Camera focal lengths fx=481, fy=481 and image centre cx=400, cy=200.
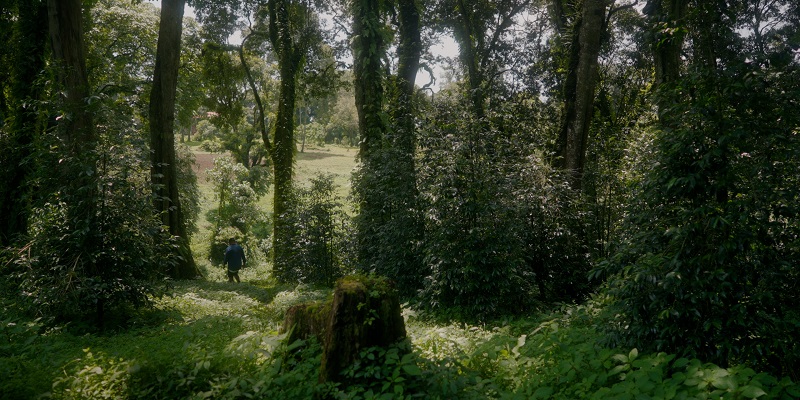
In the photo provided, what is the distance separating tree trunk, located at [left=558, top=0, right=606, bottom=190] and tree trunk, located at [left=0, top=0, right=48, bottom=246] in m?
12.0

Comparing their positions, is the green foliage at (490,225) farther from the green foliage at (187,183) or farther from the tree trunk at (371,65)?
the green foliage at (187,183)

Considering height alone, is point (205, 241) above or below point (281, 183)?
below

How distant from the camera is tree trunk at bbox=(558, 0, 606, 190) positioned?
1047cm

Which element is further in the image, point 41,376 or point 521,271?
point 521,271

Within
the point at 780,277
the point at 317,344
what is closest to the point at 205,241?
the point at 317,344

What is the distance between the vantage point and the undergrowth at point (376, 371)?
3.50m

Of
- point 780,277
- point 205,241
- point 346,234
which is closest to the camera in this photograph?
point 780,277

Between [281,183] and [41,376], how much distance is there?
12537 millimetres

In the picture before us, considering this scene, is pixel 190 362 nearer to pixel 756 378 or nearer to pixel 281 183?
pixel 756 378

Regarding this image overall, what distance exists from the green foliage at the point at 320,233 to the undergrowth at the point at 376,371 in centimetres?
687

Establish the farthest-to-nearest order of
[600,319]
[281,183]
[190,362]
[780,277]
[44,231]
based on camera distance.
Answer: [281,183]
[44,231]
[600,319]
[190,362]
[780,277]

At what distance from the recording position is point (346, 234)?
13.2m

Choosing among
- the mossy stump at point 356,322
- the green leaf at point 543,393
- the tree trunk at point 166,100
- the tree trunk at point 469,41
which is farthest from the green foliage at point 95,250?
the tree trunk at point 469,41

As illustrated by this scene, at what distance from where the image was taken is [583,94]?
10.6 metres
